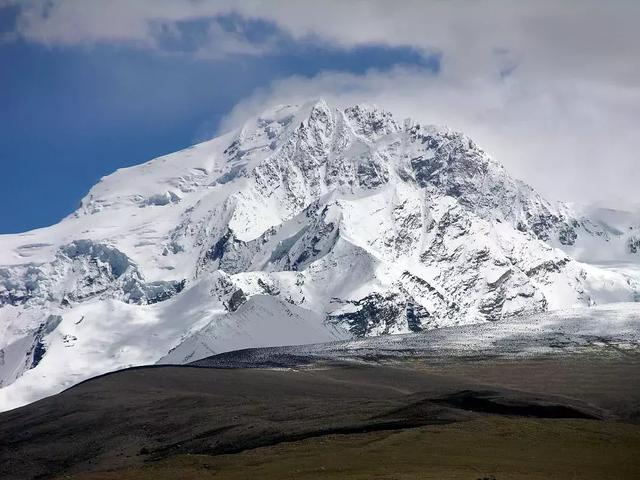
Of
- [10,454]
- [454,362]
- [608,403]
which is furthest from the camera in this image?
[454,362]

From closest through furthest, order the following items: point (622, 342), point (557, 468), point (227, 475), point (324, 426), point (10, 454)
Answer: point (557, 468) < point (227, 475) < point (324, 426) < point (10, 454) < point (622, 342)

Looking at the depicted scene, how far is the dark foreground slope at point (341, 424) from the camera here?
70000 mm

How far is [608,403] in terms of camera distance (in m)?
121

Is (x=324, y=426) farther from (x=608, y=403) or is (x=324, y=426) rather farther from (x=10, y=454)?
(x=608, y=403)

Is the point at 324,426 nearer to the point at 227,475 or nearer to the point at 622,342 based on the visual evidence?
the point at 227,475

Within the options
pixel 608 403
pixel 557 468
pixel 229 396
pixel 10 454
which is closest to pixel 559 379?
pixel 608 403

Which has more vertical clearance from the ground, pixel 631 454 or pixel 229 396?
pixel 229 396

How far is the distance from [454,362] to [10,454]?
9161 centimetres

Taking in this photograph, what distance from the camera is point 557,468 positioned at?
2591 inches

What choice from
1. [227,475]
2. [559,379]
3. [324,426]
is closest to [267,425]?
[324,426]

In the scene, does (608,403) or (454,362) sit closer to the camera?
(608,403)

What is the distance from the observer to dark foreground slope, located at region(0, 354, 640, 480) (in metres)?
70.0

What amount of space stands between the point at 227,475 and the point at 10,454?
44150 millimetres

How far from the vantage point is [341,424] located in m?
91.2
